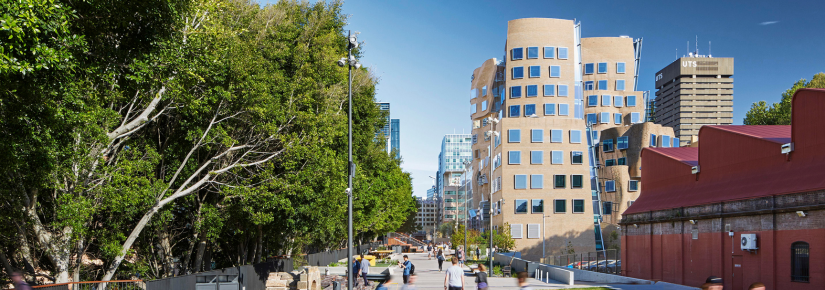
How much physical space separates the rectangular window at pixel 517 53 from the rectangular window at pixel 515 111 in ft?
19.0

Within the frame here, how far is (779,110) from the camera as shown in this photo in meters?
62.2

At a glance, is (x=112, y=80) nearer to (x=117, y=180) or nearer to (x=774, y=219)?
(x=117, y=180)

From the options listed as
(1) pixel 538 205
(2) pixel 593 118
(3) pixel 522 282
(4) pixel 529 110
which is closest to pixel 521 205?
(1) pixel 538 205

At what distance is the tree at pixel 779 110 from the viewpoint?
58.3 metres

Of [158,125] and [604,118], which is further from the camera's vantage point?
[604,118]

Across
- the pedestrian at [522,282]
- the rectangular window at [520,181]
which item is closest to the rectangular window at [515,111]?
the rectangular window at [520,181]

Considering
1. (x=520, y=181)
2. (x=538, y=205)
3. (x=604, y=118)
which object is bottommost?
(x=538, y=205)

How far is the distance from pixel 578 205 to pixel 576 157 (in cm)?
528

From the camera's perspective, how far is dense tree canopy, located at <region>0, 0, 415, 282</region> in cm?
1298

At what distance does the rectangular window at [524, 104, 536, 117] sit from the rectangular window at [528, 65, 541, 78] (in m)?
3.51

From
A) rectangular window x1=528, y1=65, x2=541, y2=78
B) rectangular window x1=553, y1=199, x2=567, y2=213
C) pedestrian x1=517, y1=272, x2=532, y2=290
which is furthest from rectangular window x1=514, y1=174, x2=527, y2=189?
pedestrian x1=517, y1=272, x2=532, y2=290

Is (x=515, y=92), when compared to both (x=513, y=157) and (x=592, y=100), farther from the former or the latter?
(x=592, y=100)

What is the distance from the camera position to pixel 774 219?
27.0 metres

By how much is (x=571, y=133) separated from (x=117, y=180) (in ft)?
189
